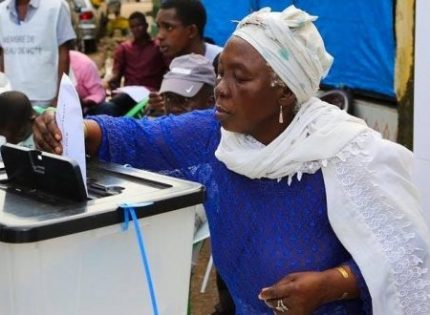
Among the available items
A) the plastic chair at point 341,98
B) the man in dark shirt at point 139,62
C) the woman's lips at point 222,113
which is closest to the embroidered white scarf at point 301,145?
the woman's lips at point 222,113

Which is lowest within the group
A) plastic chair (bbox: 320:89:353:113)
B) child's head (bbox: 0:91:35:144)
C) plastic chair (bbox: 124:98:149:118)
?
plastic chair (bbox: 124:98:149:118)

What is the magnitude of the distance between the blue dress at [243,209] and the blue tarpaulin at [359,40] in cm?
341

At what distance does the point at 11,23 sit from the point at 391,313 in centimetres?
411

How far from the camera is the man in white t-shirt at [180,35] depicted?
13.1 feet

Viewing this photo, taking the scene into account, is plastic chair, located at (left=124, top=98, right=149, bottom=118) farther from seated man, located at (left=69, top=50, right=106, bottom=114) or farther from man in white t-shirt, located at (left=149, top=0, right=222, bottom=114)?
man in white t-shirt, located at (left=149, top=0, right=222, bottom=114)

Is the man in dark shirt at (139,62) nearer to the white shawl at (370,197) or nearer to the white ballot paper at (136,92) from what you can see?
the white ballot paper at (136,92)

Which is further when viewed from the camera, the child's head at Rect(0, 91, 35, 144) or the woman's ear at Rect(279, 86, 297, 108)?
the child's head at Rect(0, 91, 35, 144)

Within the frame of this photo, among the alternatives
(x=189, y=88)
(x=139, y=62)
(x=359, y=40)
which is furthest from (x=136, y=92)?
(x=189, y=88)

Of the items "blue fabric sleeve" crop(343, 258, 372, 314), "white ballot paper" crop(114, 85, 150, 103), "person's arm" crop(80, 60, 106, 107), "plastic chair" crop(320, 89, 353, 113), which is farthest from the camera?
"person's arm" crop(80, 60, 106, 107)

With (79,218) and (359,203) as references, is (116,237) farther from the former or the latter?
(359,203)

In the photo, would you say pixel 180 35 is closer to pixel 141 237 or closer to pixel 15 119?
pixel 15 119

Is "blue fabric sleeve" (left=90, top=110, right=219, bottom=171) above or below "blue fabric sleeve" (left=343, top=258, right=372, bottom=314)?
above

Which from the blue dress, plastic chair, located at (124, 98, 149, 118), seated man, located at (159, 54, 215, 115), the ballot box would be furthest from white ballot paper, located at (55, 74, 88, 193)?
plastic chair, located at (124, 98, 149, 118)

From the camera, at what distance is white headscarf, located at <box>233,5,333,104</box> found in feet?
6.01
